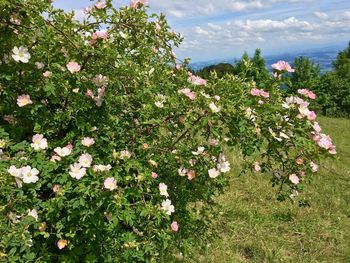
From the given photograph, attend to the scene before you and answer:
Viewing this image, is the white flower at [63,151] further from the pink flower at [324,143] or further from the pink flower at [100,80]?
the pink flower at [324,143]

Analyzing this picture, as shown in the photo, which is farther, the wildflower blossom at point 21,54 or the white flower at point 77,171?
the wildflower blossom at point 21,54

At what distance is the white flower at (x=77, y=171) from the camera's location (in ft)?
5.90

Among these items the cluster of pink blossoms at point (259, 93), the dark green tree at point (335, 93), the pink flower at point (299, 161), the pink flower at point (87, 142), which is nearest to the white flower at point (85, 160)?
the pink flower at point (87, 142)

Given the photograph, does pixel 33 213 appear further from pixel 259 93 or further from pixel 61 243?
pixel 259 93

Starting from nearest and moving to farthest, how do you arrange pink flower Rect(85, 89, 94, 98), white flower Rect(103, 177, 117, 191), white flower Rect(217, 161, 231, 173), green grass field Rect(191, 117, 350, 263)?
white flower Rect(103, 177, 117, 191) → pink flower Rect(85, 89, 94, 98) → white flower Rect(217, 161, 231, 173) → green grass field Rect(191, 117, 350, 263)

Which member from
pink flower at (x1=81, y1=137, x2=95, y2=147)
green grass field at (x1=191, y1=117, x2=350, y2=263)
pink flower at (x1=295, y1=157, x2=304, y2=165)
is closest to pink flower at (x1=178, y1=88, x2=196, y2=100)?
pink flower at (x1=81, y1=137, x2=95, y2=147)

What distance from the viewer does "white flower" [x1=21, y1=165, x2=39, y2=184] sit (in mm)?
1813

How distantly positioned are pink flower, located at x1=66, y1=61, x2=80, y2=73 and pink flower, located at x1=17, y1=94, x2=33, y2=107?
0.29 metres

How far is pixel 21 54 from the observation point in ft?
6.59

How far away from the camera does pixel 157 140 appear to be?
2566 millimetres

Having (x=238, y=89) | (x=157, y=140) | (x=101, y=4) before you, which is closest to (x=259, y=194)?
(x=157, y=140)

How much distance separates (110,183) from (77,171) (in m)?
0.17

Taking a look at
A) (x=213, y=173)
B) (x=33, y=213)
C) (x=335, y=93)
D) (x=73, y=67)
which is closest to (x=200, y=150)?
(x=213, y=173)

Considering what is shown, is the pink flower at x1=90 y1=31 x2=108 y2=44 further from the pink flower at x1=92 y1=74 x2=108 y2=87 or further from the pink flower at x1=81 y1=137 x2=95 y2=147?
the pink flower at x1=81 y1=137 x2=95 y2=147
